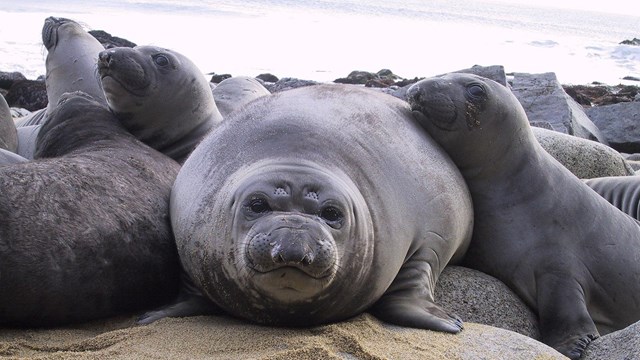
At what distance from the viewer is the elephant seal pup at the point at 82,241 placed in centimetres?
319

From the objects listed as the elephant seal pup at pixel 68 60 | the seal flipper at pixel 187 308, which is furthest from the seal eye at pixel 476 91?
the elephant seal pup at pixel 68 60

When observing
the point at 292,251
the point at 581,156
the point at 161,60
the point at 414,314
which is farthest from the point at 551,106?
the point at 292,251

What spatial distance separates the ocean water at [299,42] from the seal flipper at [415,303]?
15.8 metres

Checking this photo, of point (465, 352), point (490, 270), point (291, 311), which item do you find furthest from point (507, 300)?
point (291, 311)

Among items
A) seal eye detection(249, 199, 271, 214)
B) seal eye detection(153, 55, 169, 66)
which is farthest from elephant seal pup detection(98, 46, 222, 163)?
seal eye detection(249, 199, 271, 214)

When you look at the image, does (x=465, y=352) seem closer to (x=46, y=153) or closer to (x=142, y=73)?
(x=46, y=153)

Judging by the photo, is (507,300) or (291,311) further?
(507,300)

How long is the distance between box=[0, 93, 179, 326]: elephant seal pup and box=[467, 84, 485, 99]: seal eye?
1.59 meters

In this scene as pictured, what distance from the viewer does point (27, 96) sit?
35.3 feet

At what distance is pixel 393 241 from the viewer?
3438 mm

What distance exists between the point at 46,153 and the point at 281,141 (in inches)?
69.3

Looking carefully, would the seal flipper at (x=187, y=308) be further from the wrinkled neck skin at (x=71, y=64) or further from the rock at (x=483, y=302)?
the wrinkled neck skin at (x=71, y=64)

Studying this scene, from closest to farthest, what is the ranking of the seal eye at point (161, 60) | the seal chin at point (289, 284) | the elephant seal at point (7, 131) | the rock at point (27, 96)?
the seal chin at point (289, 284)
the seal eye at point (161, 60)
the elephant seal at point (7, 131)
the rock at point (27, 96)

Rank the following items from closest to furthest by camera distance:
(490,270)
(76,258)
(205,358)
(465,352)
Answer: (205,358), (465,352), (76,258), (490,270)
